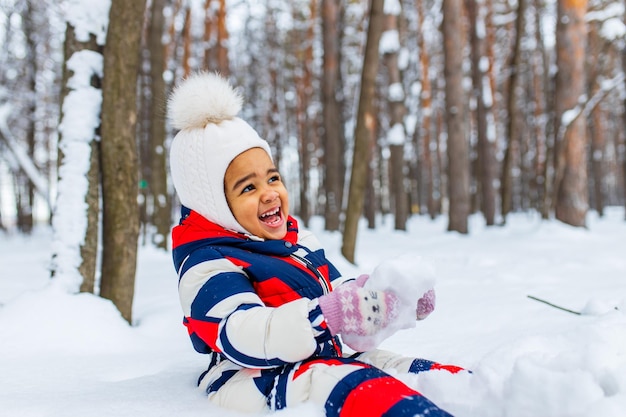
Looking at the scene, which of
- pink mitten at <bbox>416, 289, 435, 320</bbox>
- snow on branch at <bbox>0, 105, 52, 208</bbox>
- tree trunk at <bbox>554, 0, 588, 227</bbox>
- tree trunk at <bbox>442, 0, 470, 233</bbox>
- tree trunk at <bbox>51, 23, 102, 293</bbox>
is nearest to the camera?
pink mitten at <bbox>416, 289, 435, 320</bbox>

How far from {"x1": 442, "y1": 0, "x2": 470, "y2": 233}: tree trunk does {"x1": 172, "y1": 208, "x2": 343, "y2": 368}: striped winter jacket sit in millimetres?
7846

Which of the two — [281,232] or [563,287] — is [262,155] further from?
[563,287]

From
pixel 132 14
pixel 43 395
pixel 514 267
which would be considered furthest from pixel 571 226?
pixel 43 395

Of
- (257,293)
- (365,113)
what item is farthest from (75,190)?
(365,113)

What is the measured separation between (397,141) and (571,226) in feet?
A: 13.0

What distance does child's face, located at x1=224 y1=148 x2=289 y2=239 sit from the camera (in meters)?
1.65

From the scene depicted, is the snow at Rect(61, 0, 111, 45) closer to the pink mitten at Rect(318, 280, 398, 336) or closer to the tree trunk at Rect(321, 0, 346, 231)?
the pink mitten at Rect(318, 280, 398, 336)

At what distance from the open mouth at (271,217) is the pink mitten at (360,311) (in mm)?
487

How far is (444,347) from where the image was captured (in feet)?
7.00

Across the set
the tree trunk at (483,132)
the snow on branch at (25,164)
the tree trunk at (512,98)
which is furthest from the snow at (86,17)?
the tree trunk at (483,132)

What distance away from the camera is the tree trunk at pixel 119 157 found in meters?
2.83

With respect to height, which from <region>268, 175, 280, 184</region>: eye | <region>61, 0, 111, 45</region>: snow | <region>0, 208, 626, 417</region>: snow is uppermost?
<region>61, 0, 111, 45</region>: snow

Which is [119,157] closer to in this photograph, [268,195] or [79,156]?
[79,156]

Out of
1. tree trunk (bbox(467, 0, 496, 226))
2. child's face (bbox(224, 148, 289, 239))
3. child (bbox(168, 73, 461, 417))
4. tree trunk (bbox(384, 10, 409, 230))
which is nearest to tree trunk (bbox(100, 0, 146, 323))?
child (bbox(168, 73, 461, 417))
